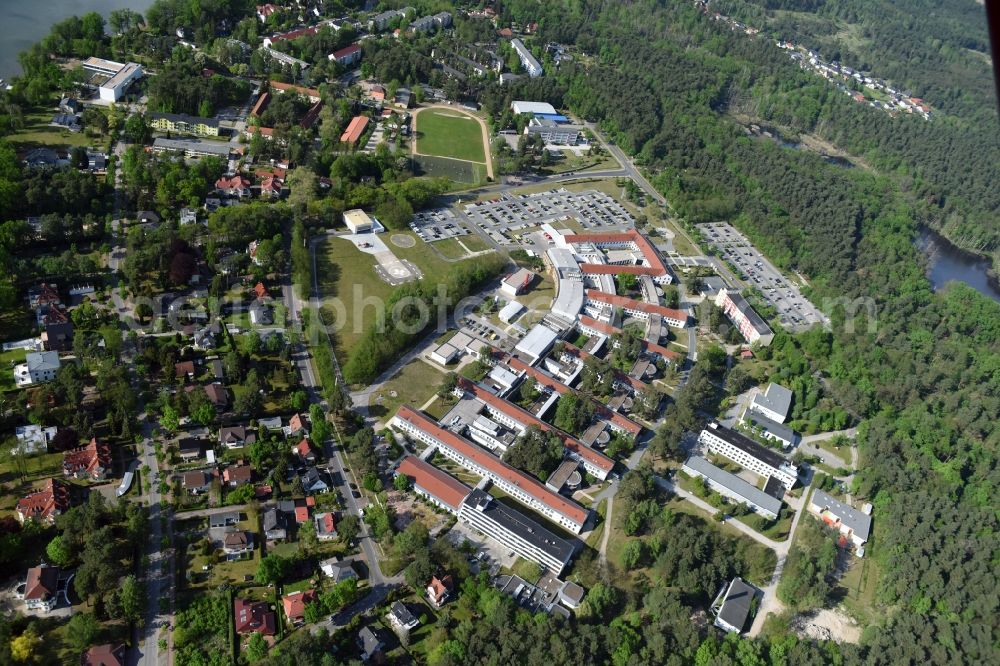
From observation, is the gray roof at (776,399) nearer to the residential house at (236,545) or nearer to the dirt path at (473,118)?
the residential house at (236,545)

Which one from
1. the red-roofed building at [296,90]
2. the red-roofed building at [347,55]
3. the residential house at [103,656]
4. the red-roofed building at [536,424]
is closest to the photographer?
the residential house at [103,656]

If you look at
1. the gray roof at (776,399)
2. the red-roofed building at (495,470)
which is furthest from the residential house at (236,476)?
the gray roof at (776,399)

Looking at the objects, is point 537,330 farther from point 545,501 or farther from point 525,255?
point 545,501

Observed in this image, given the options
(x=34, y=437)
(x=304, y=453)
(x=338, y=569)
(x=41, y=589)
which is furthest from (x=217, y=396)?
(x=338, y=569)

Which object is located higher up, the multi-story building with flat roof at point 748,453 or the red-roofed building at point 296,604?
the multi-story building with flat roof at point 748,453

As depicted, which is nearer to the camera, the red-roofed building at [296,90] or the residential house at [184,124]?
the residential house at [184,124]

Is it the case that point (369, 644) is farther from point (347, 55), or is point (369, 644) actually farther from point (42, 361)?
point (347, 55)

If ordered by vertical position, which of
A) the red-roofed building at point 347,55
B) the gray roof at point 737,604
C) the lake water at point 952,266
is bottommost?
the lake water at point 952,266
